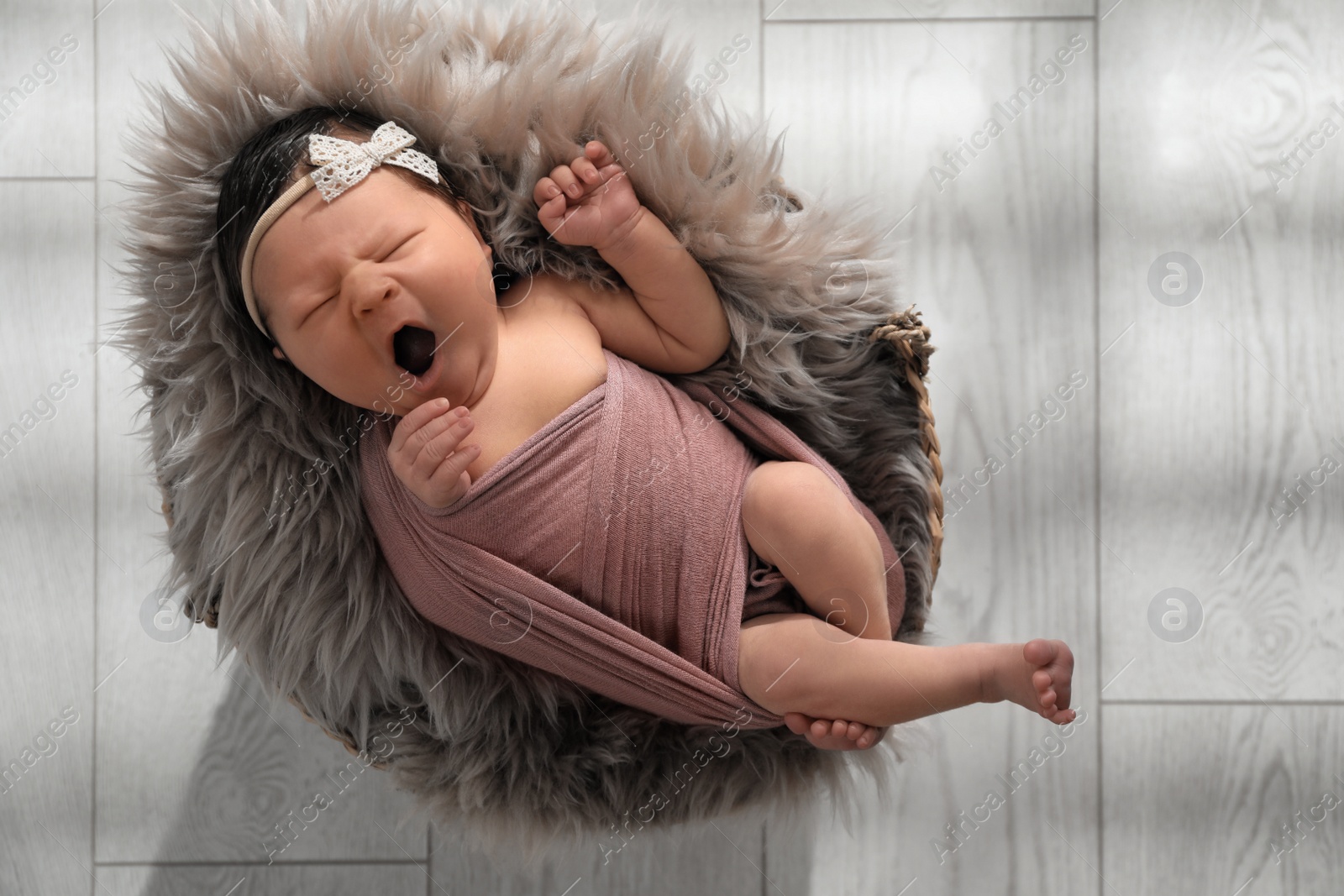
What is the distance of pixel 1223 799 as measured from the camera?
50.5 inches

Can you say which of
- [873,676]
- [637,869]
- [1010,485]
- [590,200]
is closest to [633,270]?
[590,200]

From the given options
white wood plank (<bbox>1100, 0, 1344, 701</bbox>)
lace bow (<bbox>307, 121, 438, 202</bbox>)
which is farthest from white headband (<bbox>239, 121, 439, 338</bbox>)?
white wood plank (<bbox>1100, 0, 1344, 701</bbox>)

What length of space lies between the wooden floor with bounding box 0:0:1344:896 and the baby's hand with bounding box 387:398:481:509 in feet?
2.13

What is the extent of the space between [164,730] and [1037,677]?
1.18 meters

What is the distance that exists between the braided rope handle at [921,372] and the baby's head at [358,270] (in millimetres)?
424

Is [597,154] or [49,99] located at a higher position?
[49,99]

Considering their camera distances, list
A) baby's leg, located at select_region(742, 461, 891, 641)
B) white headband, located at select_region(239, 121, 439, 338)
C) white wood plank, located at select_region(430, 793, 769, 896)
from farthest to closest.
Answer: white wood plank, located at select_region(430, 793, 769, 896) → baby's leg, located at select_region(742, 461, 891, 641) → white headband, located at select_region(239, 121, 439, 338)

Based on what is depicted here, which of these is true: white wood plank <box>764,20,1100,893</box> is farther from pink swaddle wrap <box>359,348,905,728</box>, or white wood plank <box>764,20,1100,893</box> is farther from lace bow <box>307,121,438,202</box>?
lace bow <box>307,121,438,202</box>

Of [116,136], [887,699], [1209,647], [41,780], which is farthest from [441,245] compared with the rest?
[1209,647]

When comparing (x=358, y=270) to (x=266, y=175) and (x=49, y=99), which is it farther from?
(x=49, y=99)

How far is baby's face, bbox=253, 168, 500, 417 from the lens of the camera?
795 millimetres

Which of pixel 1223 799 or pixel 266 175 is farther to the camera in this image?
pixel 1223 799

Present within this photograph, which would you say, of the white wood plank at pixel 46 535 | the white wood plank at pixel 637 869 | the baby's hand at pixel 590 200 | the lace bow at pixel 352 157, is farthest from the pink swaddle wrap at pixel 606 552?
the white wood plank at pixel 46 535

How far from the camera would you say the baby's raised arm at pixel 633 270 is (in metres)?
0.87
